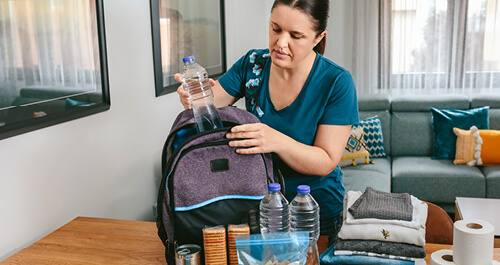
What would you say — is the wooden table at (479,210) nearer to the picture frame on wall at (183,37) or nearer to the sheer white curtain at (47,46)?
the picture frame on wall at (183,37)

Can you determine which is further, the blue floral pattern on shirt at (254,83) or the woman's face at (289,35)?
the blue floral pattern on shirt at (254,83)

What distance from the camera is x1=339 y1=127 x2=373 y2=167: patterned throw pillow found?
358 cm

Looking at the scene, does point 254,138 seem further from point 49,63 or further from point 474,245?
point 49,63

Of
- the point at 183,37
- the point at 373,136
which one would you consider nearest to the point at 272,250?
the point at 183,37

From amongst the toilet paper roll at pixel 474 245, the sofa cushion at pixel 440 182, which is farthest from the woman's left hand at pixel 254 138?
the sofa cushion at pixel 440 182

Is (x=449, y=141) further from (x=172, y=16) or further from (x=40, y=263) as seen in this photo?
(x=40, y=263)

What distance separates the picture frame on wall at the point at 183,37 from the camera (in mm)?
2195

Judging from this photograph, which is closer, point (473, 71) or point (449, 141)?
point (449, 141)

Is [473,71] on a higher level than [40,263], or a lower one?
higher

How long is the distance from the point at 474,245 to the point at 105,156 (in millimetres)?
1340

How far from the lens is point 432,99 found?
386 cm

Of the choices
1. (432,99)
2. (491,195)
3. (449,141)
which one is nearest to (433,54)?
(432,99)

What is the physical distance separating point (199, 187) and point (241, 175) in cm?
10

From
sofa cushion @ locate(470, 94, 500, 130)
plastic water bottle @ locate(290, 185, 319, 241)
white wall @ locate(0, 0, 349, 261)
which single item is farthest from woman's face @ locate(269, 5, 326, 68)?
sofa cushion @ locate(470, 94, 500, 130)
